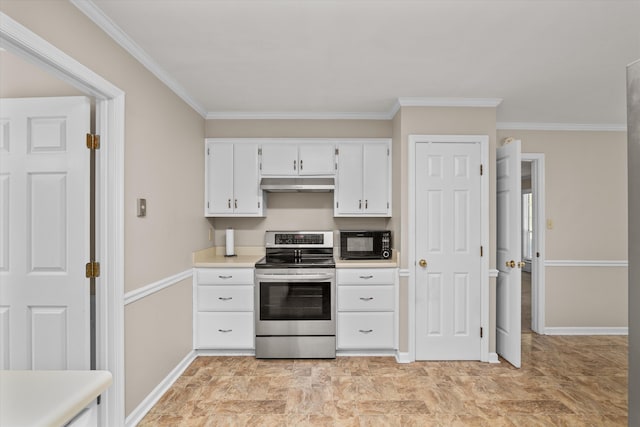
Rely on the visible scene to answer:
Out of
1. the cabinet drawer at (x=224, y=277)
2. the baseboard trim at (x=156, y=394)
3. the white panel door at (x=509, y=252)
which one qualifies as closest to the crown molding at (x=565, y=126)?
the white panel door at (x=509, y=252)

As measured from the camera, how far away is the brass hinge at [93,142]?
2.08 metres

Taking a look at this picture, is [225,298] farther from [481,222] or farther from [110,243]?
[481,222]

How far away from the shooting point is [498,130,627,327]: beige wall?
4359mm

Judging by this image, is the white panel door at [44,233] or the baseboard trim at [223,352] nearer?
the white panel door at [44,233]

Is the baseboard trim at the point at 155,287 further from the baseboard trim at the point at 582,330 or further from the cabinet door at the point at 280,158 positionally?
the baseboard trim at the point at 582,330

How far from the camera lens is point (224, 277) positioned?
140 inches

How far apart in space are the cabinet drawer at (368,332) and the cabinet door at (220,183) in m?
1.70

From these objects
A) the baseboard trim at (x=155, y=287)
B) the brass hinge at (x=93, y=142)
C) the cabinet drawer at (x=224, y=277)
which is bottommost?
the cabinet drawer at (x=224, y=277)

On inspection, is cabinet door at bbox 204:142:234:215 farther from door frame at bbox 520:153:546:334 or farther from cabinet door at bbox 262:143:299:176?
door frame at bbox 520:153:546:334

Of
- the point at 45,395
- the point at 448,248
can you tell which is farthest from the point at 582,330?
the point at 45,395

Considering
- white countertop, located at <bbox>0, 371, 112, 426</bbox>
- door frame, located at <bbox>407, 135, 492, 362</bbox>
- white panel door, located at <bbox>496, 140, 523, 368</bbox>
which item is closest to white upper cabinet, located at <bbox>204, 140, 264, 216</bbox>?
door frame, located at <bbox>407, 135, 492, 362</bbox>

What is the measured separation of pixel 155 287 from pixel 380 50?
7.65ft

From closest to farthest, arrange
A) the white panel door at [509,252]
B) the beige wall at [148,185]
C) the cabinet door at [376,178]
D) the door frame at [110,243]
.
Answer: the beige wall at [148,185]
the door frame at [110,243]
the white panel door at [509,252]
the cabinet door at [376,178]

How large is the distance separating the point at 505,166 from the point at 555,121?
1437 mm
